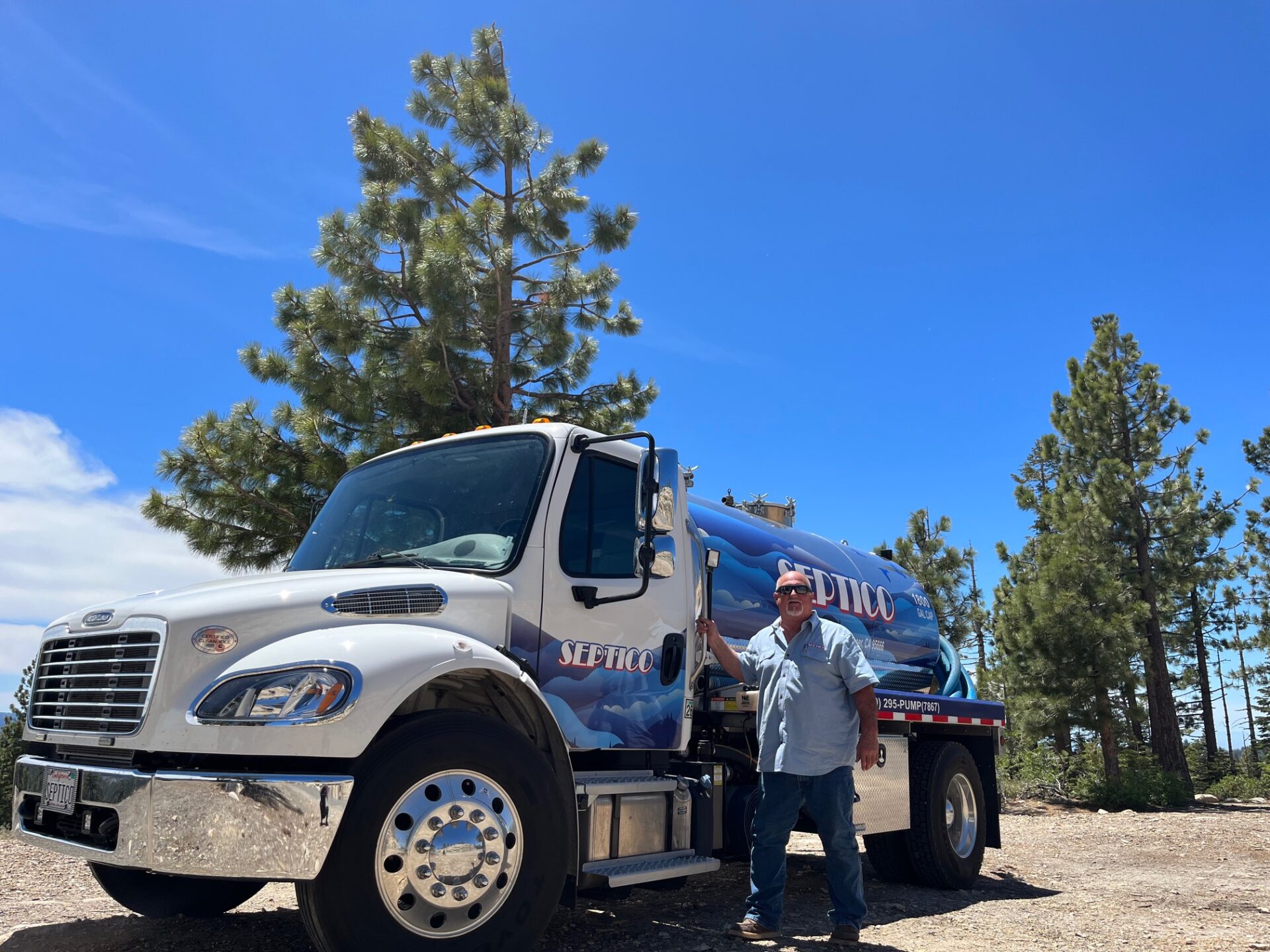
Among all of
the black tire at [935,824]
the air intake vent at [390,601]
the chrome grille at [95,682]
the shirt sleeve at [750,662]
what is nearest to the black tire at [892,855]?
the black tire at [935,824]

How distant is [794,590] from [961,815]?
388 cm

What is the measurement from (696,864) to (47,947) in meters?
3.14

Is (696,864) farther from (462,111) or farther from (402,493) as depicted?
(462,111)

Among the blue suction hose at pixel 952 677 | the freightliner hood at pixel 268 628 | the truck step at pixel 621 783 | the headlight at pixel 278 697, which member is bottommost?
the truck step at pixel 621 783

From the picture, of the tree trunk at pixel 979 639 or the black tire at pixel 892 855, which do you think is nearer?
the black tire at pixel 892 855

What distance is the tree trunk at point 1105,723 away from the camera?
814 inches

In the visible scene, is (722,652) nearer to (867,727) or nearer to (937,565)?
(867,727)

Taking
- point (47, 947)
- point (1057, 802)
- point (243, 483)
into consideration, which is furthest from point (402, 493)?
point (1057, 802)

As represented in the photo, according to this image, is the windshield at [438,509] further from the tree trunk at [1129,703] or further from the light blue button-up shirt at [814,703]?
the tree trunk at [1129,703]

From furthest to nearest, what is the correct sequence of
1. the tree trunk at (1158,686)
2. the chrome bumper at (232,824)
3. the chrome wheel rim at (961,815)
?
the tree trunk at (1158,686), the chrome wheel rim at (961,815), the chrome bumper at (232,824)

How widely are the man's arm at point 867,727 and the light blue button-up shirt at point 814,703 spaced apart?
5 cm

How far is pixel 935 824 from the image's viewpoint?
7805 mm

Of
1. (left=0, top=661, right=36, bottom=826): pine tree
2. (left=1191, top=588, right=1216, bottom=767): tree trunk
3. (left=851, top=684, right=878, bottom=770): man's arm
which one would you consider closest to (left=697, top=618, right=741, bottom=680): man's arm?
(left=851, top=684, right=878, bottom=770): man's arm

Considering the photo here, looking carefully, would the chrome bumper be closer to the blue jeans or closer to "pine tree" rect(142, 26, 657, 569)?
the blue jeans
